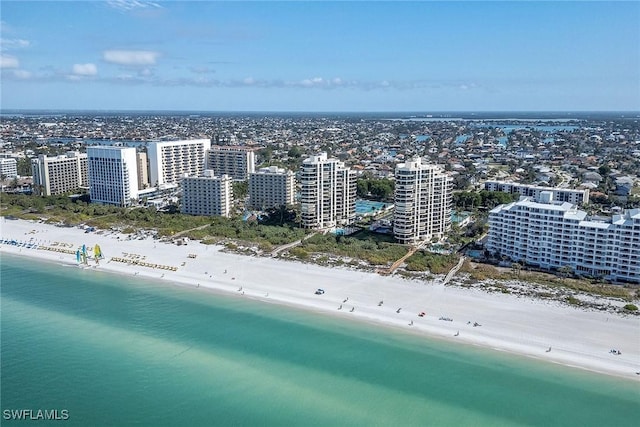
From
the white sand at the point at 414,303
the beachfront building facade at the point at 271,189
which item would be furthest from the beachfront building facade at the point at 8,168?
the beachfront building facade at the point at 271,189

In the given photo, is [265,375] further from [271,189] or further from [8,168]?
[8,168]

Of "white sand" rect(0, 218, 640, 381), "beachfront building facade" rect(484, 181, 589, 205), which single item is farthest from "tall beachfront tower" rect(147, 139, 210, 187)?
"beachfront building facade" rect(484, 181, 589, 205)

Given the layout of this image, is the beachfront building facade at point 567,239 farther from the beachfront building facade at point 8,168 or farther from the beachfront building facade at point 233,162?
the beachfront building facade at point 8,168

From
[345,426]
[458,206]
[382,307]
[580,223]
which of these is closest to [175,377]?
[345,426]

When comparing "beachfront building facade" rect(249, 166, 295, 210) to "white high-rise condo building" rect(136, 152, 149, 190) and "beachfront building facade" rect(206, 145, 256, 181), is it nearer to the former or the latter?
"beachfront building facade" rect(206, 145, 256, 181)

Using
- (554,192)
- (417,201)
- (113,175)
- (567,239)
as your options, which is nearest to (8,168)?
(113,175)

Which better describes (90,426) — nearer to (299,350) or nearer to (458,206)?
(299,350)
